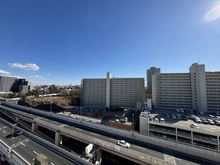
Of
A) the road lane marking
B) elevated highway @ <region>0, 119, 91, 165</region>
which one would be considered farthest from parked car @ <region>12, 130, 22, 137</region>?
the road lane marking

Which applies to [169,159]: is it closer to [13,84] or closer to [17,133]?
[17,133]

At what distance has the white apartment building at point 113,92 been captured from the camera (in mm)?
60688

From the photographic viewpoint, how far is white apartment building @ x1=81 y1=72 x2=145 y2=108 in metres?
60.7

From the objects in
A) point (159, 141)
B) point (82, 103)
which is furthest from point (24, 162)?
point (82, 103)

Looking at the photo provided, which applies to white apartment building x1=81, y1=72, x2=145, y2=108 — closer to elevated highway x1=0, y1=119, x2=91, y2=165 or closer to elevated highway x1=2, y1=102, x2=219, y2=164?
elevated highway x1=2, y1=102, x2=219, y2=164

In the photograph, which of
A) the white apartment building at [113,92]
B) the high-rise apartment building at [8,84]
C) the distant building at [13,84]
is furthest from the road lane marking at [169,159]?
the high-rise apartment building at [8,84]

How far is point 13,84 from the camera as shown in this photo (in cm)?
11550

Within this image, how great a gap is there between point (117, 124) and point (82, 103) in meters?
39.5

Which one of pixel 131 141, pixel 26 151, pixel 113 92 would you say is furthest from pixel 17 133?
pixel 113 92

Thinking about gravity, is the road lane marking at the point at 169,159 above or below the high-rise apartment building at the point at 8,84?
below

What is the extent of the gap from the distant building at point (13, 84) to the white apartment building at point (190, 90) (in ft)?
381

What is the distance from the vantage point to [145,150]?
54.2 ft

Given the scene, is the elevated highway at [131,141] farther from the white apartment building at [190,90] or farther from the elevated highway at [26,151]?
the white apartment building at [190,90]

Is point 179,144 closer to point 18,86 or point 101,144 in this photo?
point 101,144
